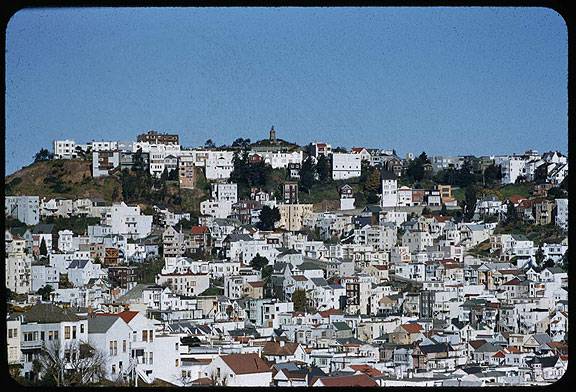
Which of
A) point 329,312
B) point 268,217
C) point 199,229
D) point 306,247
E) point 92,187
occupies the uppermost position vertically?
point 92,187

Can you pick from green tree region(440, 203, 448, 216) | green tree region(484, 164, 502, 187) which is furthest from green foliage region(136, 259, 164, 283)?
green tree region(484, 164, 502, 187)

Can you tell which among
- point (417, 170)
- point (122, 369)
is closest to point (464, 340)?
point (417, 170)

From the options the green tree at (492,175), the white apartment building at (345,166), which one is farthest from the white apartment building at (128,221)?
the green tree at (492,175)

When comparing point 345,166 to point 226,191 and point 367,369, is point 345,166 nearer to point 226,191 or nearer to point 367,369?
point 226,191

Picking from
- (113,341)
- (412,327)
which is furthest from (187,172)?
(113,341)

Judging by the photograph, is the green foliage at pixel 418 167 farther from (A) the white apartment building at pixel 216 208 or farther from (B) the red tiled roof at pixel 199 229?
(B) the red tiled roof at pixel 199 229

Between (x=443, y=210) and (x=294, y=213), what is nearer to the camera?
(x=294, y=213)

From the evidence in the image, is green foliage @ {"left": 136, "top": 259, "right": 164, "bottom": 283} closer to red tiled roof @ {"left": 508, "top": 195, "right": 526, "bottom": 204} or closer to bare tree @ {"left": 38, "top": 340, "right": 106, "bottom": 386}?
red tiled roof @ {"left": 508, "top": 195, "right": 526, "bottom": 204}

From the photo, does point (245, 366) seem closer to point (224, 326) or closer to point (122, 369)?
point (122, 369)
